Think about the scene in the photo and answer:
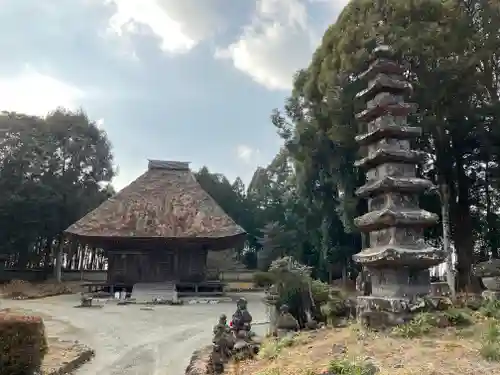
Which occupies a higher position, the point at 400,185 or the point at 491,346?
the point at 400,185

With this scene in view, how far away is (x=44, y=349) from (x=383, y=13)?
17.1m

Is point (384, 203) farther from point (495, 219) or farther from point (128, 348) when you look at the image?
point (495, 219)

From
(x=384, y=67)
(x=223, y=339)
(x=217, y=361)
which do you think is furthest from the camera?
(x=384, y=67)

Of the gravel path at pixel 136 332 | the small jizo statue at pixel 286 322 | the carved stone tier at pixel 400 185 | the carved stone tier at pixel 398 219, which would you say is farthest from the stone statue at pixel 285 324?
the carved stone tier at pixel 400 185

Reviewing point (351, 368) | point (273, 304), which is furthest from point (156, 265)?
point (351, 368)

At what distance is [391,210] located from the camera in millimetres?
9141

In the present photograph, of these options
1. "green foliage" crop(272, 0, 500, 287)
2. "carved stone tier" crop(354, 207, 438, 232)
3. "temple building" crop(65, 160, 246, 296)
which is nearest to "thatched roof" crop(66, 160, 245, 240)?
"temple building" crop(65, 160, 246, 296)

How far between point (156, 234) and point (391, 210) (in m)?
17.3

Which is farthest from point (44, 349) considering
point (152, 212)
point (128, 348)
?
point (152, 212)

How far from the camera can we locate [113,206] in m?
26.2

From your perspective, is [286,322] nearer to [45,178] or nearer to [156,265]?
[156,265]

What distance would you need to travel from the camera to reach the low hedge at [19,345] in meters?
6.56

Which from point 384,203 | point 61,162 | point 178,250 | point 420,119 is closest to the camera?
point 384,203

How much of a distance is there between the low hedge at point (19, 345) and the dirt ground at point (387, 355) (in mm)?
3228
